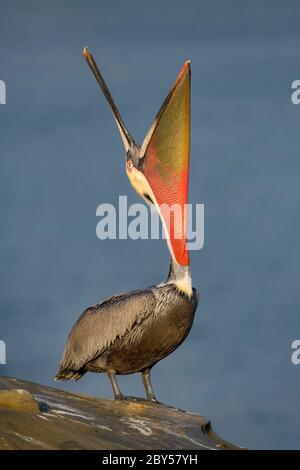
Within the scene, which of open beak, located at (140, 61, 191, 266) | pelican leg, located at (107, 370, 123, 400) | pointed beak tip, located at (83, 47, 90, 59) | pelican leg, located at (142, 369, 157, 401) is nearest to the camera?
pelican leg, located at (107, 370, 123, 400)

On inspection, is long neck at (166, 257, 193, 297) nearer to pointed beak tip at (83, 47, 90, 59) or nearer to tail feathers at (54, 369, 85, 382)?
tail feathers at (54, 369, 85, 382)

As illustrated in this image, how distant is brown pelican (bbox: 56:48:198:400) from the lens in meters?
20.6

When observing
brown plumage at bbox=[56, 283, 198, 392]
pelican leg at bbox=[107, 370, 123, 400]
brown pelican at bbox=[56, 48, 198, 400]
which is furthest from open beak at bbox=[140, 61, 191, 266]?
pelican leg at bbox=[107, 370, 123, 400]

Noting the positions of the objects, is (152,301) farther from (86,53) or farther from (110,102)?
(86,53)

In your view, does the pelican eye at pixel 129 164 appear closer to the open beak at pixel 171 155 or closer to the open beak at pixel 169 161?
the open beak at pixel 169 161

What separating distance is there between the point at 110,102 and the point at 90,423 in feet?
19.9

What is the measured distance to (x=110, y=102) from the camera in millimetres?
22750

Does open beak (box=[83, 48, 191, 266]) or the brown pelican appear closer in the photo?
the brown pelican

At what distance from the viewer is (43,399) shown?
19.1 meters

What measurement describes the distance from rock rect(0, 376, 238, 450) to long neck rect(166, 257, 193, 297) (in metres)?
1.66

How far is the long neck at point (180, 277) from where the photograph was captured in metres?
20.8

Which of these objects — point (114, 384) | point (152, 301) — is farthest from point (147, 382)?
point (152, 301)

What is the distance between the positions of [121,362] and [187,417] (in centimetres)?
136

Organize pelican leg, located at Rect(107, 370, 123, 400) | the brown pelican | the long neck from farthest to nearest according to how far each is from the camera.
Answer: the long neck, the brown pelican, pelican leg, located at Rect(107, 370, 123, 400)
